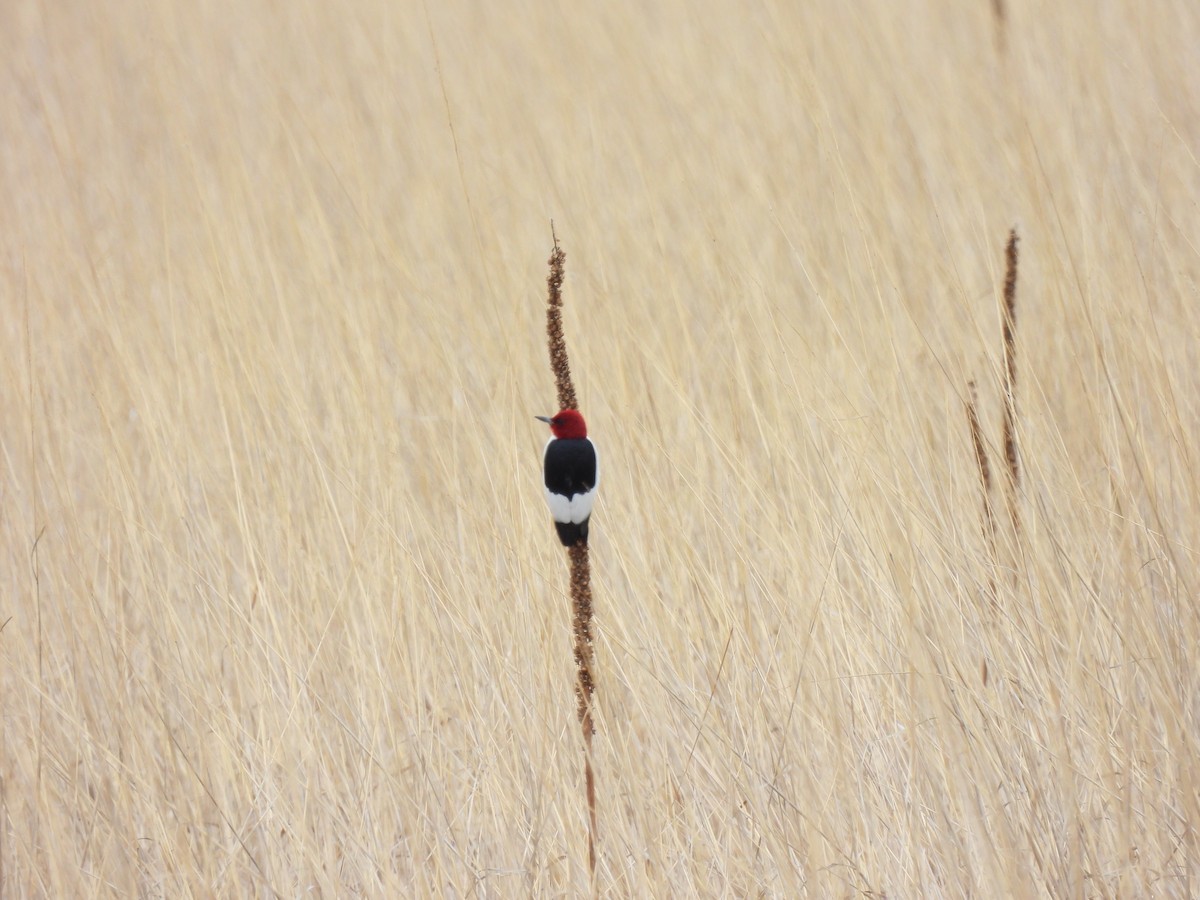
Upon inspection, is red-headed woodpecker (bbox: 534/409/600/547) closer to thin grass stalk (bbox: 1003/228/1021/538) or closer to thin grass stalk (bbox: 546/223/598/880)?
thin grass stalk (bbox: 546/223/598/880)

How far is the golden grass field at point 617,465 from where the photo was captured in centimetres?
155

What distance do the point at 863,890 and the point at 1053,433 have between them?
1.04 meters

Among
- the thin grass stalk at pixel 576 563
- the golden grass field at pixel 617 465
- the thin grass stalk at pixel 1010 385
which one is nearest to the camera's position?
the thin grass stalk at pixel 576 563

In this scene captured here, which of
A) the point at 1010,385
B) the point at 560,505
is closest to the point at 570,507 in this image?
the point at 560,505

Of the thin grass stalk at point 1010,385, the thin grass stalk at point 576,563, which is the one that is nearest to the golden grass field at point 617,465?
the thin grass stalk at point 1010,385

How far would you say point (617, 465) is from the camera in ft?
6.66

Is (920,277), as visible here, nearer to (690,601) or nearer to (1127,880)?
(690,601)

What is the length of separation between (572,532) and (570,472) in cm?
6

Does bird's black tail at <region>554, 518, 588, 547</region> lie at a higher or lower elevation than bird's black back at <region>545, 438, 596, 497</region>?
lower

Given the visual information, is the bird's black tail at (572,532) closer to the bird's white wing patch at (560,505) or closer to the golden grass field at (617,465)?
the bird's white wing patch at (560,505)

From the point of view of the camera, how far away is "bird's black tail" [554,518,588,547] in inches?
34.2

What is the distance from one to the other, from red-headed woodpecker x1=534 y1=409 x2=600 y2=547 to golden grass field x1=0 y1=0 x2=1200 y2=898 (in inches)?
30.1

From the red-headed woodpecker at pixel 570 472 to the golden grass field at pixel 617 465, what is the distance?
765mm

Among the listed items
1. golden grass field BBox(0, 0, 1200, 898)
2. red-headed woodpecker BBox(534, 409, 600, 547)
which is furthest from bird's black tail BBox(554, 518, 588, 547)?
golden grass field BBox(0, 0, 1200, 898)
